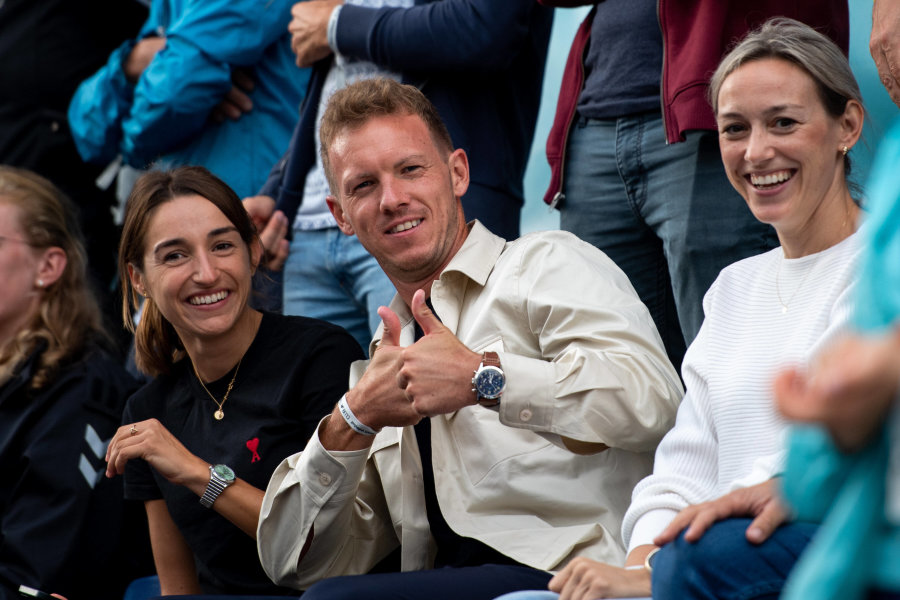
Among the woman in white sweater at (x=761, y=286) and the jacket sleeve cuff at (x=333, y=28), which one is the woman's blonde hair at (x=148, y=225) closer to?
the jacket sleeve cuff at (x=333, y=28)

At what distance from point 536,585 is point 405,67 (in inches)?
54.6

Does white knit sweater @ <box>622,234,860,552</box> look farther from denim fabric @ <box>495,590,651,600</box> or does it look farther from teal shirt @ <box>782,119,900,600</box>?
teal shirt @ <box>782,119,900,600</box>

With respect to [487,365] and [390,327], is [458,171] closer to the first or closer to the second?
[390,327]

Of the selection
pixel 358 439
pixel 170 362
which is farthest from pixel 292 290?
pixel 358 439

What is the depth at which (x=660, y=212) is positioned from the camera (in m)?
2.32

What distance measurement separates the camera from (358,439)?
211cm

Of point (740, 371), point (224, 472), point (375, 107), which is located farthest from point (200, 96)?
point (740, 371)

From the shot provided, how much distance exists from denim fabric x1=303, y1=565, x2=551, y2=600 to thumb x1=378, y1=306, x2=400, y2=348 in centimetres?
42

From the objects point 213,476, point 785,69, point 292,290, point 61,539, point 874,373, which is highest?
point 785,69

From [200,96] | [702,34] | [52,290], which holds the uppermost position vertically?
[200,96]

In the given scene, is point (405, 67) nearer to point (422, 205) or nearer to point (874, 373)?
point (422, 205)

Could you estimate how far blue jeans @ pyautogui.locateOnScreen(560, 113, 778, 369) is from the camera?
88.0 inches

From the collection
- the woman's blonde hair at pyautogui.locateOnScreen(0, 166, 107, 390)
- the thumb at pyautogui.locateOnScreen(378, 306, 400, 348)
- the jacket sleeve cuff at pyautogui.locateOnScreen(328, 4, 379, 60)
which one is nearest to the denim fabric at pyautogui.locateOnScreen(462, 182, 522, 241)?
the jacket sleeve cuff at pyautogui.locateOnScreen(328, 4, 379, 60)

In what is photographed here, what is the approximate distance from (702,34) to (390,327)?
86 centimetres
